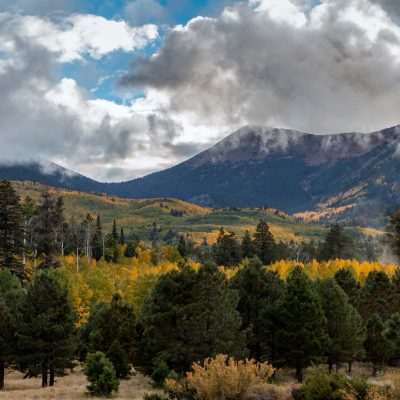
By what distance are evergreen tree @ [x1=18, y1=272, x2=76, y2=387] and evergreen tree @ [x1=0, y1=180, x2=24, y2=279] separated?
24053mm

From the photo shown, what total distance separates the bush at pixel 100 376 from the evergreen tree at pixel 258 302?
51.6ft

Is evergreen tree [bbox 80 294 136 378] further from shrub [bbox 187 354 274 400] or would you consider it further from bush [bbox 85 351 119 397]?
shrub [bbox 187 354 274 400]

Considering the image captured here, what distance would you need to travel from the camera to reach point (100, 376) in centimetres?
3066

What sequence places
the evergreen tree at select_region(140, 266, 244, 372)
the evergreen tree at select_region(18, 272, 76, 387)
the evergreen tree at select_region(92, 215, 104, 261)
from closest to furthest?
the evergreen tree at select_region(18, 272, 76, 387) → the evergreen tree at select_region(140, 266, 244, 372) → the evergreen tree at select_region(92, 215, 104, 261)

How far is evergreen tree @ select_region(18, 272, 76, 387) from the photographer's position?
34.6 m

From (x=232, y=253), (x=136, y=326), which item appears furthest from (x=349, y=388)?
(x=232, y=253)

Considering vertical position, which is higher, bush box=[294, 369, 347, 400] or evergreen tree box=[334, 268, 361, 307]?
bush box=[294, 369, 347, 400]

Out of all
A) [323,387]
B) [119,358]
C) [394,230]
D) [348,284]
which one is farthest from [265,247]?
[323,387]

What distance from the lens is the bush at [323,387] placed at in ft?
59.1

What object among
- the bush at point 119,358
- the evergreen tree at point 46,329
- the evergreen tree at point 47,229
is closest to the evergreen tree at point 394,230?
the bush at point 119,358

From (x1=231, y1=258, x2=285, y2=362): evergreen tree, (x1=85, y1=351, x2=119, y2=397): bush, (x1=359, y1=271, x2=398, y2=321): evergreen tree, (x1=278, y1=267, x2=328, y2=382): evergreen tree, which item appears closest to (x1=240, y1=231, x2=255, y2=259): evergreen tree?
(x1=359, y1=271, x2=398, y2=321): evergreen tree

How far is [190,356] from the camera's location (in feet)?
116

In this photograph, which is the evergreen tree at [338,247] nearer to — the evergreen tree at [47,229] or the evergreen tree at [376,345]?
the evergreen tree at [376,345]

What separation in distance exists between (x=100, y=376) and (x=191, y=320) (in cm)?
799
